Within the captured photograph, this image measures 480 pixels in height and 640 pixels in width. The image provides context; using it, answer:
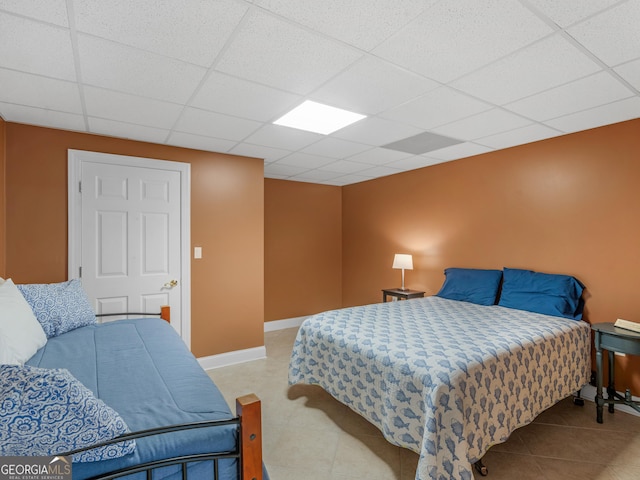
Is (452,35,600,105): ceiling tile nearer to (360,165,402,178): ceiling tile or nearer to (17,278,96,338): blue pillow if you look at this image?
(360,165,402,178): ceiling tile

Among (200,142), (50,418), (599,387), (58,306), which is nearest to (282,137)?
(200,142)

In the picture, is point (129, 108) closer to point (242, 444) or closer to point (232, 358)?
point (242, 444)

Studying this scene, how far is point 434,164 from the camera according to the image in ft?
14.3

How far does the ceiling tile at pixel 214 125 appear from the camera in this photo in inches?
106

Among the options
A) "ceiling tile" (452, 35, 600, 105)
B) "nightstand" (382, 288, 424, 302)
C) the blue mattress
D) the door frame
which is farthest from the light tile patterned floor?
"ceiling tile" (452, 35, 600, 105)

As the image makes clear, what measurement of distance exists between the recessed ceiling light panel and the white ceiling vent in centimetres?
78

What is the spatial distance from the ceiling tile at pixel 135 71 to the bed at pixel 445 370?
81.3 inches

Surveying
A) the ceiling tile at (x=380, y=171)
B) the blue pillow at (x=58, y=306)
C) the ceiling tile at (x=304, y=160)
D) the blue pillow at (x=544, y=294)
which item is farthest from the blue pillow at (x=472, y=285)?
the blue pillow at (x=58, y=306)

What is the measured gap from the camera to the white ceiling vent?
325 cm

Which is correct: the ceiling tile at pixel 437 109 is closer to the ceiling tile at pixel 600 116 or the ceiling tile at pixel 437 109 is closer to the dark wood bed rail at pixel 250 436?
Answer: the ceiling tile at pixel 600 116

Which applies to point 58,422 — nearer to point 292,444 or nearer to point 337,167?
point 292,444

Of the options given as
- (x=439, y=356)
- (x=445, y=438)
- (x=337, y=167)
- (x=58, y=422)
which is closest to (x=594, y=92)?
(x=439, y=356)

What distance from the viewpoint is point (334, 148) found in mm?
3633

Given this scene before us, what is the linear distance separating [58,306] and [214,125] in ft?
6.03
